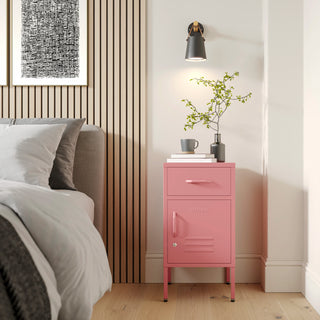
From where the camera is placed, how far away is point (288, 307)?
7.50 ft

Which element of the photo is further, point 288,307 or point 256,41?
point 256,41

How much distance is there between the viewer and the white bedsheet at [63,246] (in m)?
1.38

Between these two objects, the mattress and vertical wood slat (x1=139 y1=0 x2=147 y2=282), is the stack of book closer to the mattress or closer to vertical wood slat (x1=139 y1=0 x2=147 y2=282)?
vertical wood slat (x1=139 y1=0 x2=147 y2=282)

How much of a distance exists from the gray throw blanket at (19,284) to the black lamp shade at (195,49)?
1.75 m

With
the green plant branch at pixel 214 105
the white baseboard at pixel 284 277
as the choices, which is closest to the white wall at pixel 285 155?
the white baseboard at pixel 284 277

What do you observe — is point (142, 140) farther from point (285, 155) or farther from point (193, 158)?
point (285, 155)

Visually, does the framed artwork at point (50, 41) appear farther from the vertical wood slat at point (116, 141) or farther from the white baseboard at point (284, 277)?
the white baseboard at point (284, 277)

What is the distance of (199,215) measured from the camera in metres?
2.37

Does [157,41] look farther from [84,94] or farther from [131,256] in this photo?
[131,256]

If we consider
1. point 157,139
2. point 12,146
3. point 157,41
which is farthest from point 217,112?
point 12,146

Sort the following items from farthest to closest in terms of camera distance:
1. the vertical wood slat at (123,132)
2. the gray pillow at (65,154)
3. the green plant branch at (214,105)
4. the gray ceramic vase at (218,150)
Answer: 1. the vertical wood slat at (123,132)
2. the green plant branch at (214,105)
3. the gray ceramic vase at (218,150)
4. the gray pillow at (65,154)

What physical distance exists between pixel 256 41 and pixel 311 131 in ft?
2.51

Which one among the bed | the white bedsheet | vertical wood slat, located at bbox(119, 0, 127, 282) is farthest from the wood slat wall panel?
the white bedsheet

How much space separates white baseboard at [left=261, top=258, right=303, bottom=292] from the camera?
2549 millimetres
